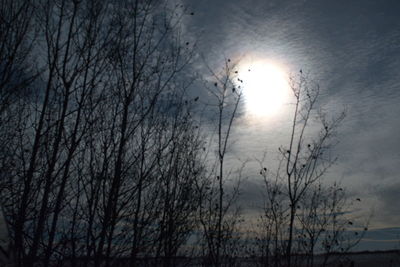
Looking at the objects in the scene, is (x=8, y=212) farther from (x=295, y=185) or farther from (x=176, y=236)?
(x=295, y=185)

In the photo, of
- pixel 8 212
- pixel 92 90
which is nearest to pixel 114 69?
pixel 92 90

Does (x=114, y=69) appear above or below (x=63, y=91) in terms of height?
above

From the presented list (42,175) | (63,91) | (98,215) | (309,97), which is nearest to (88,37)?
(63,91)

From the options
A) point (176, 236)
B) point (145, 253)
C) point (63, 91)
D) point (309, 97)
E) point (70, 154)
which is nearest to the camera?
point (70, 154)

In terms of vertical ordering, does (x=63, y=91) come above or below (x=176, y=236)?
above

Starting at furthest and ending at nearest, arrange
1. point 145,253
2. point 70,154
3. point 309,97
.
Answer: point 309,97 < point 145,253 < point 70,154

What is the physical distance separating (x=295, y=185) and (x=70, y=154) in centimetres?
452

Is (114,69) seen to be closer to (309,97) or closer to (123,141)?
(123,141)

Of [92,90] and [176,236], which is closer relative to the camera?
[92,90]

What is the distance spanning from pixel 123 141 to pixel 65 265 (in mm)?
2481

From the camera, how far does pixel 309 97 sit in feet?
23.7

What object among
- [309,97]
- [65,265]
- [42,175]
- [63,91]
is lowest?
[65,265]

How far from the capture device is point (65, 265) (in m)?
5.26

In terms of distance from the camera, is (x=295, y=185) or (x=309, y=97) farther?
(x=309, y=97)
